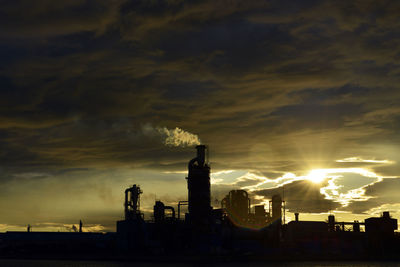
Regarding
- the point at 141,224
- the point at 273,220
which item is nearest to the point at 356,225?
the point at 273,220

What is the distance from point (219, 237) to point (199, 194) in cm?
1113

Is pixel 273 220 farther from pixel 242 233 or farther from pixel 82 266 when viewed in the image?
pixel 82 266

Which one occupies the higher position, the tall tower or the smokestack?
the smokestack

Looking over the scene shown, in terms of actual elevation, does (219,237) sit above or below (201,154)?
below

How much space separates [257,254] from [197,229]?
52.7 feet

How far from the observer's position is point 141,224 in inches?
4899

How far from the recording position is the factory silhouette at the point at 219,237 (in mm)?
118938

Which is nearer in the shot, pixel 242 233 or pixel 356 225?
pixel 242 233

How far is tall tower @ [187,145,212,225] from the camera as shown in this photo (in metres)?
118

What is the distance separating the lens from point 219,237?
392 ft

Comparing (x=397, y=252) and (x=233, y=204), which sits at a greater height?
(x=233, y=204)

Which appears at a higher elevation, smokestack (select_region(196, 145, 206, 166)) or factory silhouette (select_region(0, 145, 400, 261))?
smokestack (select_region(196, 145, 206, 166))

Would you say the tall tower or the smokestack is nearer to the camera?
the tall tower

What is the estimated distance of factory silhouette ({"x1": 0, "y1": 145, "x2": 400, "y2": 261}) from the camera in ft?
390
